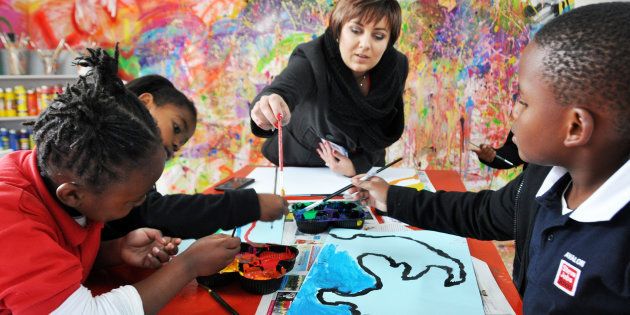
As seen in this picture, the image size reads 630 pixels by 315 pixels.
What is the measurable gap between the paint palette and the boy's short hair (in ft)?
1.81

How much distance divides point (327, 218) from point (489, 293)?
0.41m

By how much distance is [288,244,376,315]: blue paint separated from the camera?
700 mm

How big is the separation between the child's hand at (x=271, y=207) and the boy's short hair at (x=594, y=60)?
630mm

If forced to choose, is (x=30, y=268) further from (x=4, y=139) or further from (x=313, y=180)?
(x=4, y=139)

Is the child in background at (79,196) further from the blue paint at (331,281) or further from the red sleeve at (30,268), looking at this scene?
the blue paint at (331,281)

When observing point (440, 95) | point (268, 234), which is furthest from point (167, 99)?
point (440, 95)

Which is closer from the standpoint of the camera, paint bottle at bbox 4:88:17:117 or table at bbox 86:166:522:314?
table at bbox 86:166:522:314

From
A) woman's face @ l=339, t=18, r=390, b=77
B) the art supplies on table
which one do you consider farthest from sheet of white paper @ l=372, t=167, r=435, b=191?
woman's face @ l=339, t=18, r=390, b=77

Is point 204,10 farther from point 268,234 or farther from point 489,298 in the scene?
point 489,298

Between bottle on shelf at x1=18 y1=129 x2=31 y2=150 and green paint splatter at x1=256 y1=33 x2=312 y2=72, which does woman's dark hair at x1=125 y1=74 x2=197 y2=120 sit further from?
bottle on shelf at x1=18 y1=129 x2=31 y2=150

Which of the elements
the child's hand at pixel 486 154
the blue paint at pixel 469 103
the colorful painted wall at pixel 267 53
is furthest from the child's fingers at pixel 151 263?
the blue paint at pixel 469 103

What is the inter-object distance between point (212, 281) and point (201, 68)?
234 centimetres

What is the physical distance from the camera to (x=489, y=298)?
740mm

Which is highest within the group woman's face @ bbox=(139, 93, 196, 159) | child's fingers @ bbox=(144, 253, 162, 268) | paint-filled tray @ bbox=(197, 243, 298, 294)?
woman's face @ bbox=(139, 93, 196, 159)
